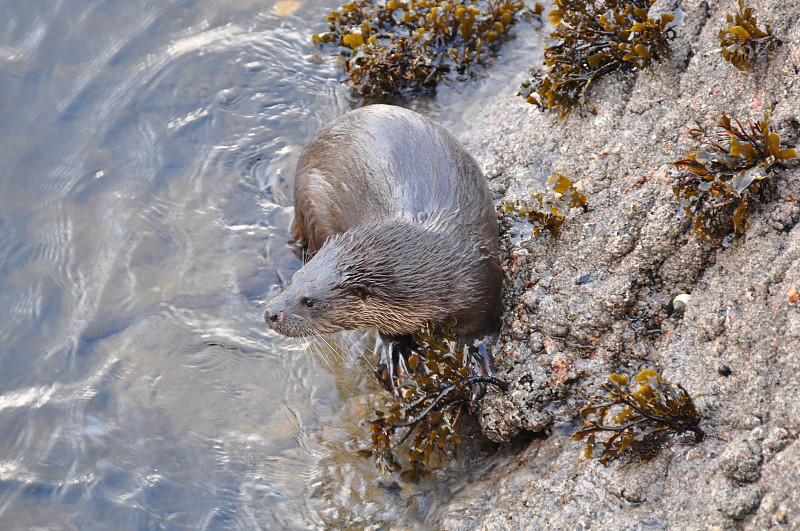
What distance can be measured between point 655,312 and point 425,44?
11.9 ft

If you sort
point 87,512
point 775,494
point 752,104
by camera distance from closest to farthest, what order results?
1. point 775,494
2. point 752,104
3. point 87,512

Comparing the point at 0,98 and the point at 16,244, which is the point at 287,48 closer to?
the point at 0,98

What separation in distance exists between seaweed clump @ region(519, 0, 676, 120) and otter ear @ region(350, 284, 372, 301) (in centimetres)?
180

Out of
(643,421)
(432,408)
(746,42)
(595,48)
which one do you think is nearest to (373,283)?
(432,408)

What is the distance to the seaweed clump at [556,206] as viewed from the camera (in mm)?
3930

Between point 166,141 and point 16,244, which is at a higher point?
point 166,141

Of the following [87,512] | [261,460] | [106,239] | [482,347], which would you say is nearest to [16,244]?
[106,239]

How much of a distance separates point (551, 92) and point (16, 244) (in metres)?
4.30

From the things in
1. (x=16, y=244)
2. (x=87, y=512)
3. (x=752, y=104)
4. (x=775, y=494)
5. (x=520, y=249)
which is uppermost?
(x=752, y=104)

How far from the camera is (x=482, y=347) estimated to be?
4.09 meters

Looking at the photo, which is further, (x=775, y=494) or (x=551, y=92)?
(x=551, y=92)

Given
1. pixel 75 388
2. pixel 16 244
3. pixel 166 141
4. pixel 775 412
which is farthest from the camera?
pixel 166 141

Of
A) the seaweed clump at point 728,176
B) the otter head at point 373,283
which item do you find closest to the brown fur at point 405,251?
the otter head at point 373,283

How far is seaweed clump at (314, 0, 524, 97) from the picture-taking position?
600 cm
